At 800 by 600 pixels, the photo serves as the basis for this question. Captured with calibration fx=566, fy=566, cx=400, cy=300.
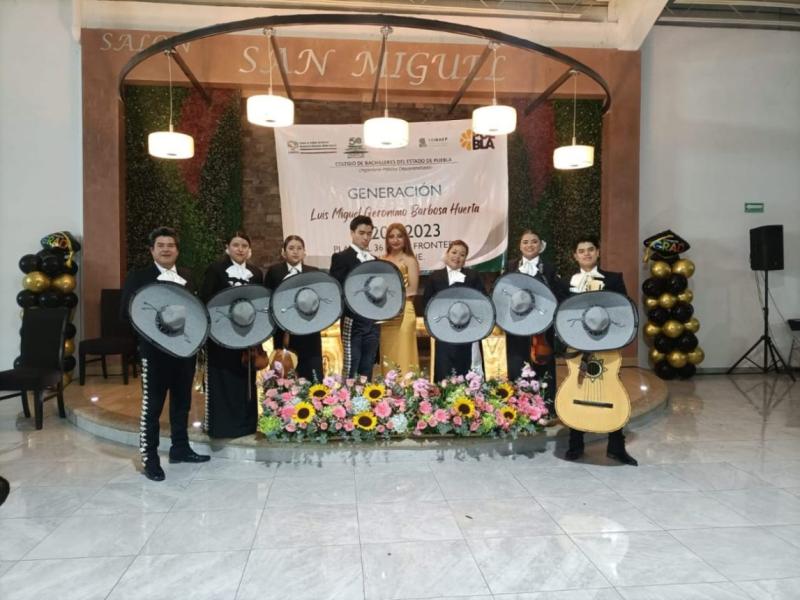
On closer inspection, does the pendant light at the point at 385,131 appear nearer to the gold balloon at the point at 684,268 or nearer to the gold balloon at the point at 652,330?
the gold balloon at the point at 684,268

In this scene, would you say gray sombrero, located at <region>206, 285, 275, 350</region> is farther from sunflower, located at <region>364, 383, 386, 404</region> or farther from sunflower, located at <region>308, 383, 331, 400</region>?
sunflower, located at <region>364, 383, 386, 404</region>

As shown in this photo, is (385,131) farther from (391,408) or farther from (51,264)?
(51,264)

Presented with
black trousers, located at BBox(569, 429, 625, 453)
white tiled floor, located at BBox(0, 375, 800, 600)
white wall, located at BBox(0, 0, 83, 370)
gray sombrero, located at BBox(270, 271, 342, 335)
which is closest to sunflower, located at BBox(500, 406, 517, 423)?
white tiled floor, located at BBox(0, 375, 800, 600)

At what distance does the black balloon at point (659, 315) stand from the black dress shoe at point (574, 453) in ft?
11.6

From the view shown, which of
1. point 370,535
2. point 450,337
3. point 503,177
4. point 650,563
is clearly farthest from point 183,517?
point 503,177

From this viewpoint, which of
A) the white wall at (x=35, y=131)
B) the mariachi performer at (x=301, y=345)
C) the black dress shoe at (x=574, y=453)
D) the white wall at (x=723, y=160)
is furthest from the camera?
the white wall at (x=723, y=160)

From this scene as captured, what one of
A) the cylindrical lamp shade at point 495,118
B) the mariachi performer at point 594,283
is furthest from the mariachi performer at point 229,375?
the cylindrical lamp shade at point 495,118

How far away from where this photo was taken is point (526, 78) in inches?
272

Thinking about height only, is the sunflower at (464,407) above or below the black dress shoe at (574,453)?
above

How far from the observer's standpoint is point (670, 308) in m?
6.72

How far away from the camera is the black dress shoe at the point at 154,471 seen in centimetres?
343

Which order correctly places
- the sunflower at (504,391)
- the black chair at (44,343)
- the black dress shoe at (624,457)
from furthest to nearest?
the black chair at (44,343) → the sunflower at (504,391) → the black dress shoe at (624,457)

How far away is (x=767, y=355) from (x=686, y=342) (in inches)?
56.7

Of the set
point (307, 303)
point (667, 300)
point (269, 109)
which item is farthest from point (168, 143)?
point (667, 300)
